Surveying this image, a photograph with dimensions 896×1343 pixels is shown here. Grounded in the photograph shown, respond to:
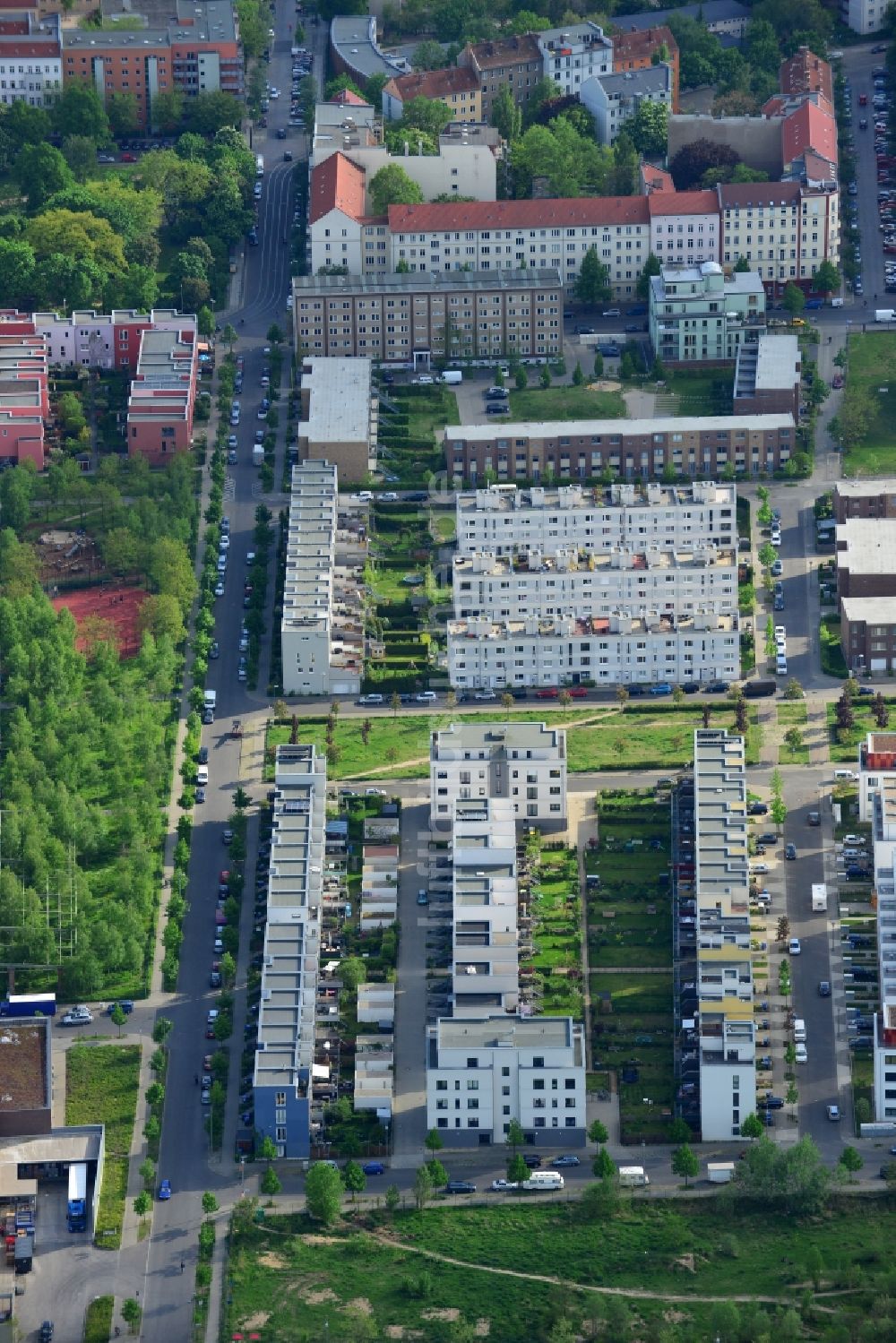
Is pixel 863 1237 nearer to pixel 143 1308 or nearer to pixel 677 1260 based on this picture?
pixel 677 1260

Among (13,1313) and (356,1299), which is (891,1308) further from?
(13,1313)

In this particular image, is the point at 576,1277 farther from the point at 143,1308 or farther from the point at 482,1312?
the point at 143,1308

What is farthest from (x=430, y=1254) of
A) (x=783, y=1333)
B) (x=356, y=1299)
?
(x=783, y=1333)

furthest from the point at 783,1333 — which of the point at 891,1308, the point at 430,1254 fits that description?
the point at 430,1254

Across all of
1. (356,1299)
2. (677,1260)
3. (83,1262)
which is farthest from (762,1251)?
(83,1262)
